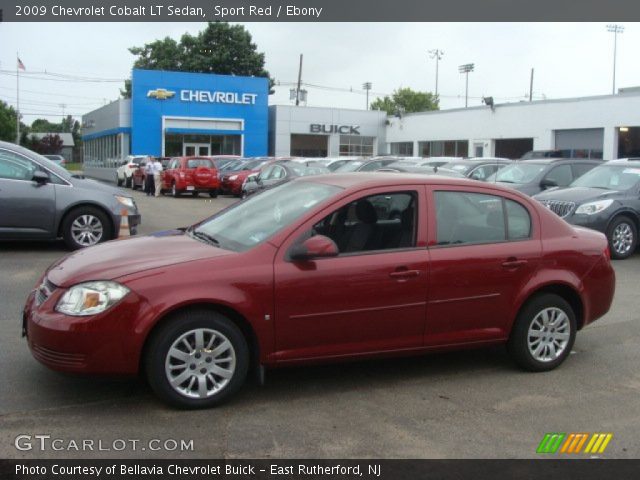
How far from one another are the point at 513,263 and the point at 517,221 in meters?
0.40

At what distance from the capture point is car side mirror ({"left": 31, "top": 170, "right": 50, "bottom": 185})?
10834mm

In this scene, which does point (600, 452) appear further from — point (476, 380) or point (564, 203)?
point (564, 203)

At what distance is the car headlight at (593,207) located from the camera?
12.2m

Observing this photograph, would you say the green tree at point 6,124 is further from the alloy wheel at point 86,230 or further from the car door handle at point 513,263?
the car door handle at point 513,263

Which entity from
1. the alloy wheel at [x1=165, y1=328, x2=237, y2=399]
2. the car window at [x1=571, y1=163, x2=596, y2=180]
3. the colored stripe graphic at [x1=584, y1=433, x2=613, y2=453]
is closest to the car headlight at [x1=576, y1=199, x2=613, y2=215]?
the car window at [x1=571, y1=163, x2=596, y2=180]

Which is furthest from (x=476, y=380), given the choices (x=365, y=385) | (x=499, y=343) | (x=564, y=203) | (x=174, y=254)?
(x=564, y=203)

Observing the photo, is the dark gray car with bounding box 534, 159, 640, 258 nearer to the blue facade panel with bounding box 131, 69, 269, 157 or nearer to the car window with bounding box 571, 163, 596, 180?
the car window with bounding box 571, 163, 596, 180

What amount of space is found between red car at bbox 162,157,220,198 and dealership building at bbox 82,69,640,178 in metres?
17.4

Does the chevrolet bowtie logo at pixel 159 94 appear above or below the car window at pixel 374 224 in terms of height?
above

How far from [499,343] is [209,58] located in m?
62.6

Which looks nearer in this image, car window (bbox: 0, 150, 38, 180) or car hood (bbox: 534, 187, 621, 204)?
car window (bbox: 0, 150, 38, 180)

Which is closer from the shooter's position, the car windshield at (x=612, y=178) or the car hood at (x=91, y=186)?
the car hood at (x=91, y=186)

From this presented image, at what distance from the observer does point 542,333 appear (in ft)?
19.0

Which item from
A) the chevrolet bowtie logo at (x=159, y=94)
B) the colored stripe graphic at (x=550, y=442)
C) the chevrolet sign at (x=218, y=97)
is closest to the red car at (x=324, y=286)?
the colored stripe graphic at (x=550, y=442)
